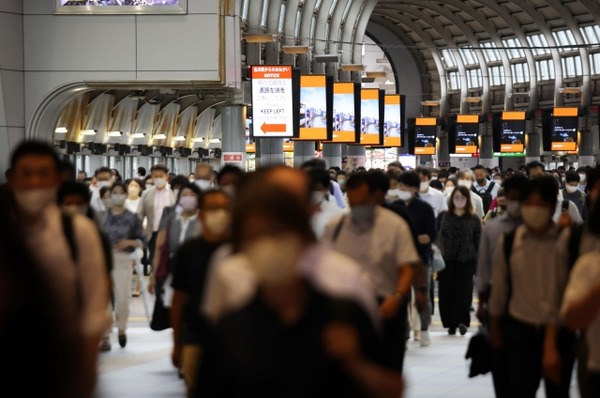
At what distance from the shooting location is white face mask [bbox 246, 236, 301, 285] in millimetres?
3045

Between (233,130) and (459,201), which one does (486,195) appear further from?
(233,130)

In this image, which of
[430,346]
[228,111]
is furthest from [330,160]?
[430,346]

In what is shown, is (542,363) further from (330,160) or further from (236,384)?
(330,160)

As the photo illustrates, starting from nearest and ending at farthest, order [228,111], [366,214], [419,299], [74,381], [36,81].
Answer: [74,381] → [366,214] → [419,299] → [36,81] → [228,111]

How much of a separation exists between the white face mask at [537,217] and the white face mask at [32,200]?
2.69 metres

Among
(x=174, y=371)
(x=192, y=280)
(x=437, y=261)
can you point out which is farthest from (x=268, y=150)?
(x=192, y=280)

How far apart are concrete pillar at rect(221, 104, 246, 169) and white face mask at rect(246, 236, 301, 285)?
28.8 metres

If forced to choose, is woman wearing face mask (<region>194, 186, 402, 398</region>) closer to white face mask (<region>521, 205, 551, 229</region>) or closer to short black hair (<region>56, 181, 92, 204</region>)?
white face mask (<region>521, 205, 551, 229</region>)

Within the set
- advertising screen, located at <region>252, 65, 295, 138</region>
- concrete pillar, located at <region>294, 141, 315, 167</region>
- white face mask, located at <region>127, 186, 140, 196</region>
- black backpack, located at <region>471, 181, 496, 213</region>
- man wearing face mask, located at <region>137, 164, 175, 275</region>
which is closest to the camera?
man wearing face mask, located at <region>137, 164, 175, 275</region>

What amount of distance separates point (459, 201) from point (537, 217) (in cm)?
803

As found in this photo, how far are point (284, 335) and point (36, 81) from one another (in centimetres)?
2662

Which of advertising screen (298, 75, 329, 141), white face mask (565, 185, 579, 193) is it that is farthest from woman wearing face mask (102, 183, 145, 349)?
advertising screen (298, 75, 329, 141)

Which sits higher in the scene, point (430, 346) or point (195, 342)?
point (195, 342)

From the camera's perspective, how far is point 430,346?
13.8m
